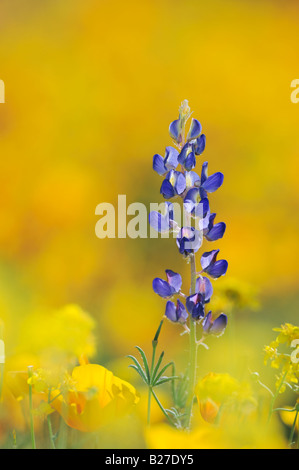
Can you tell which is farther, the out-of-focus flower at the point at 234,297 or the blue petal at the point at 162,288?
the out-of-focus flower at the point at 234,297

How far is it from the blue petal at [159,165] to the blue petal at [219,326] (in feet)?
0.50

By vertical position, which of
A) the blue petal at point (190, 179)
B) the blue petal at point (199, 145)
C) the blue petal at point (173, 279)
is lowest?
the blue petal at point (173, 279)

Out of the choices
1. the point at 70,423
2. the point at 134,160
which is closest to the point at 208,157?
the point at 134,160

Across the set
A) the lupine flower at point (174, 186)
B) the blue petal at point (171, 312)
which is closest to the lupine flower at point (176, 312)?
the blue petal at point (171, 312)

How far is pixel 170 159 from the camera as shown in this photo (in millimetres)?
567

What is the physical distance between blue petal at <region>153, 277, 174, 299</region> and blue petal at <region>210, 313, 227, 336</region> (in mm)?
52

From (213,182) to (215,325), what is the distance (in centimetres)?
13

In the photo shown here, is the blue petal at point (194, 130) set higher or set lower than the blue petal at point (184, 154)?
higher

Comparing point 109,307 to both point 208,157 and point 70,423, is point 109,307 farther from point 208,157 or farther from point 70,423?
point 70,423

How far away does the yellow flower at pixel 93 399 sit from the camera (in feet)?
1.58

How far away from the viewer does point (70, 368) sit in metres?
0.53

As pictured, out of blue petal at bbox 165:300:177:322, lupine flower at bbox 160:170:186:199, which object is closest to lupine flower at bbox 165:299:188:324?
blue petal at bbox 165:300:177:322

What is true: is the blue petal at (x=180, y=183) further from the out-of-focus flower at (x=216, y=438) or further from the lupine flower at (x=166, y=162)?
the out-of-focus flower at (x=216, y=438)

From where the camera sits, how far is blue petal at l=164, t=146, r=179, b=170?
22.2 inches
